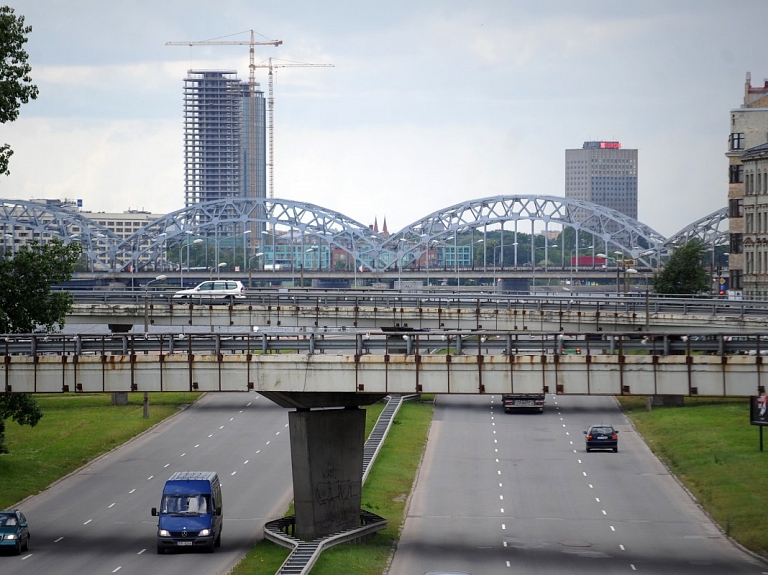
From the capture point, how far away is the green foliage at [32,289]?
62938 mm

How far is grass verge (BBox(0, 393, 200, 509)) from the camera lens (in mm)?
73000

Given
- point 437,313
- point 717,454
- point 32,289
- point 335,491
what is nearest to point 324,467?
point 335,491

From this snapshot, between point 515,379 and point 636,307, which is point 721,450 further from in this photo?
point 515,379

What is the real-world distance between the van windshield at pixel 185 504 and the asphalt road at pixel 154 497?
5.92ft

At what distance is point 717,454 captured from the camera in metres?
77.4

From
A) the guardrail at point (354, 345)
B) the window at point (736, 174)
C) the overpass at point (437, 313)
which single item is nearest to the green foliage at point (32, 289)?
the guardrail at point (354, 345)

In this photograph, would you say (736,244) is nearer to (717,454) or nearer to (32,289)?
(717,454)

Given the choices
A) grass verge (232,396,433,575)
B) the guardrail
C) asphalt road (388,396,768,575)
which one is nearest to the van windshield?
grass verge (232,396,433,575)

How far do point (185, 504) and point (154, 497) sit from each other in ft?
49.3

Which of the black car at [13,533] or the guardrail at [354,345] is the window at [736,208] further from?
the black car at [13,533]

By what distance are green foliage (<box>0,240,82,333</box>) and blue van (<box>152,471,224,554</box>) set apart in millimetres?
14670

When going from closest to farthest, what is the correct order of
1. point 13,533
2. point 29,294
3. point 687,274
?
point 13,533 → point 29,294 → point 687,274

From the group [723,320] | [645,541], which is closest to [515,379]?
[645,541]

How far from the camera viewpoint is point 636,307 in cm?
10381
